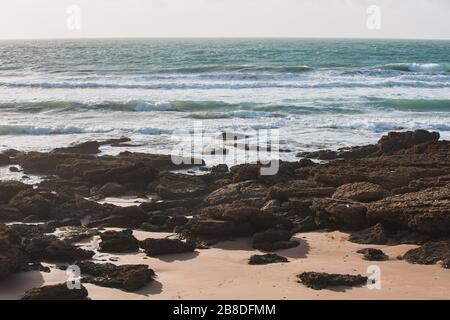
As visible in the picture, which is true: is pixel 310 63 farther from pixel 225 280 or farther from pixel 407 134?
pixel 225 280

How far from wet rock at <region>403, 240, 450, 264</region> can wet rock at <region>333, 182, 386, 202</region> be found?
1.98 meters

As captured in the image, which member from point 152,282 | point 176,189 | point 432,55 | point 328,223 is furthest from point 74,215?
point 432,55

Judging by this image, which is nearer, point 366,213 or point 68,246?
point 68,246

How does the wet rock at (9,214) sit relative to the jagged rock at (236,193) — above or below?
below

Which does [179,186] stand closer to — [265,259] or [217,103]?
[265,259]

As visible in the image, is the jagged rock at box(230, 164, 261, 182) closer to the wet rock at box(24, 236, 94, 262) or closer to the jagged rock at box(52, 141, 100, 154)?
the wet rock at box(24, 236, 94, 262)

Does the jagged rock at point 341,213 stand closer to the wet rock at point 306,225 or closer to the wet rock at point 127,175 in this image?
the wet rock at point 306,225

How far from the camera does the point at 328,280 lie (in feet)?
25.6

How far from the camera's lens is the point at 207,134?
20469 millimetres

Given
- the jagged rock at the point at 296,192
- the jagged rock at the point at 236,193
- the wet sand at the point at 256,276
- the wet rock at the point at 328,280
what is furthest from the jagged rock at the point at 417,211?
the jagged rock at the point at 236,193

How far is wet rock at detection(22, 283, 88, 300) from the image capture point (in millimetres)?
7098

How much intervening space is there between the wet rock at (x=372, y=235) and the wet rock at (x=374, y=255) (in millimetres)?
530

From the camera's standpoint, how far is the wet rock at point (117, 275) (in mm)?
7746

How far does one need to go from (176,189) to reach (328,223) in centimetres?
343
